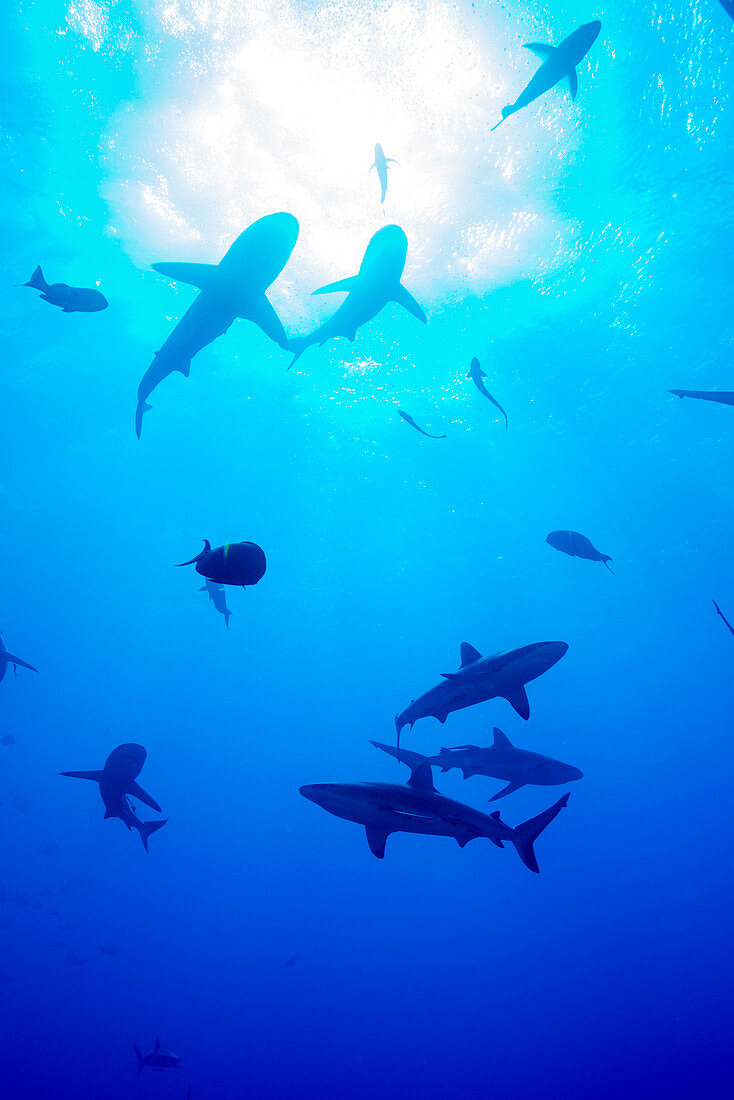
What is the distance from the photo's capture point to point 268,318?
24.7 ft

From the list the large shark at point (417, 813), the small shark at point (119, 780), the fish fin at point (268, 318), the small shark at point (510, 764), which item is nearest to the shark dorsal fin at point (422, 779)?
the large shark at point (417, 813)

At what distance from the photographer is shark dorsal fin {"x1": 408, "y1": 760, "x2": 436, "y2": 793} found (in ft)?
14.3

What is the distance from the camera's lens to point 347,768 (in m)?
73.6

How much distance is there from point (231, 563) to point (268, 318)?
4.85 meters

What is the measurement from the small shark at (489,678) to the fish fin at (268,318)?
491 centimetres

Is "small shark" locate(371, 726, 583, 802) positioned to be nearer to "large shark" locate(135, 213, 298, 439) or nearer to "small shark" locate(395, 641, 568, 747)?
"small shark" locate(395, 641, 568, 747)

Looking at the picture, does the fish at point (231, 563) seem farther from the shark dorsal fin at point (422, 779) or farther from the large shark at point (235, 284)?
the large shark at point (235, 284)

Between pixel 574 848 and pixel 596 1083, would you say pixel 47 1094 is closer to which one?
pixel 596 1083

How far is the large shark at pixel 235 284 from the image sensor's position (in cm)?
654

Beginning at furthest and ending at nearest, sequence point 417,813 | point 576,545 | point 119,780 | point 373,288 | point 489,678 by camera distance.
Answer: point 576,545 < point 373,288 < point 119,780 < point 489,678 < point 417,813

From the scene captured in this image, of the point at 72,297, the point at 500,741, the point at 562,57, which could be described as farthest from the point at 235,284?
the point at 500,741

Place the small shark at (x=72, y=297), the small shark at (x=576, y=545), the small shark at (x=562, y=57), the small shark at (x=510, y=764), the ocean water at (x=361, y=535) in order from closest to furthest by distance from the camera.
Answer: the small shark at (x=72, y=297) → the small shark at (x=562, y=57) → the small shark at (x=510, y=764) → the small shark at (x=576, y=545) → the ocean water at (x=361, y=535)

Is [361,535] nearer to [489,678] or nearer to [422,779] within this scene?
[489,678]

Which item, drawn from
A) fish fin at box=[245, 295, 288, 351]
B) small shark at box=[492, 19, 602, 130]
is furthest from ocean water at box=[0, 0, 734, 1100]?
fish fin at box=[245, 295, 288, 351]
